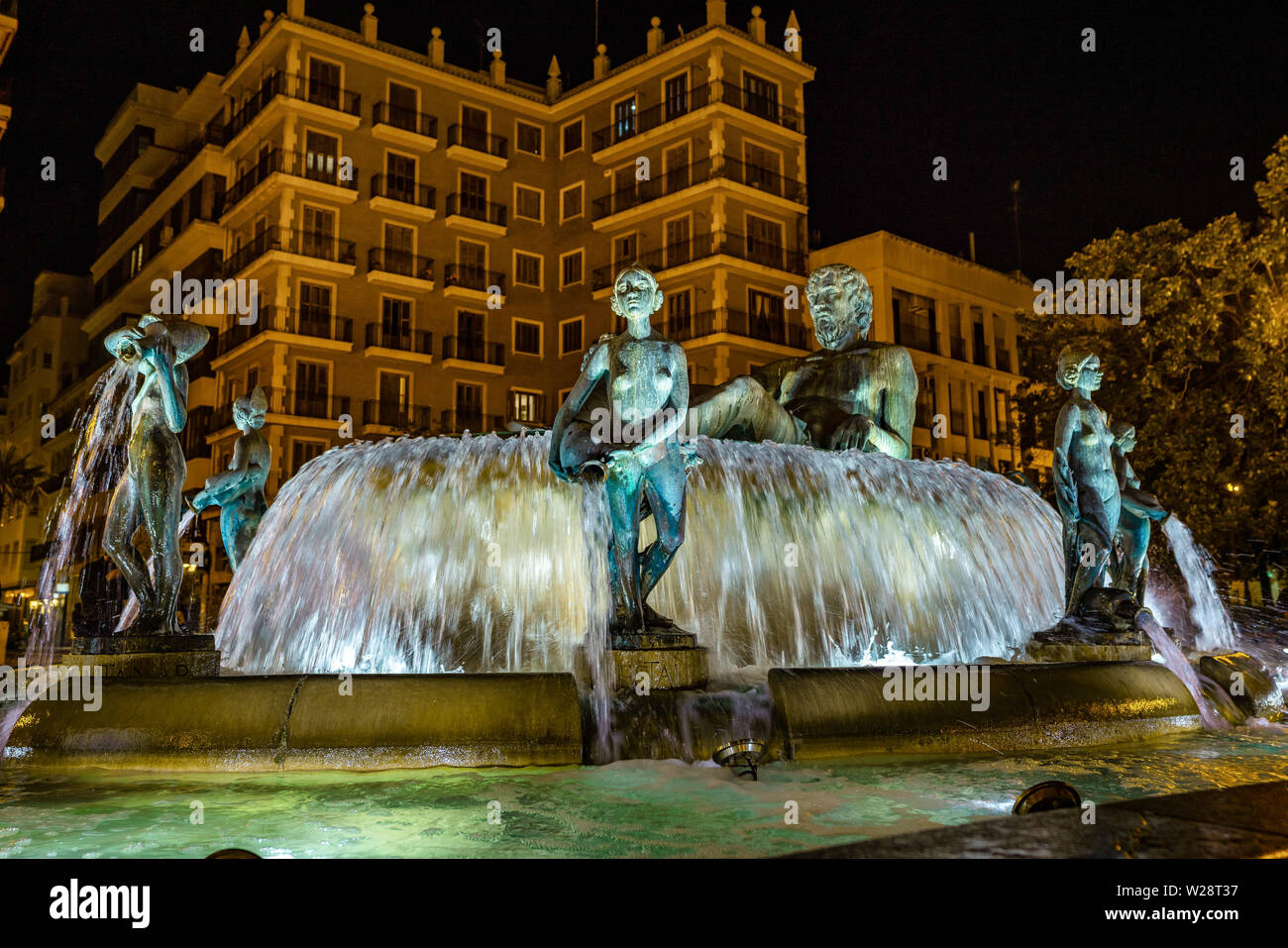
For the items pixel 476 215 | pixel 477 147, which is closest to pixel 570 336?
pixel 476 215

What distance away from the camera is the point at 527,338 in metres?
46.5

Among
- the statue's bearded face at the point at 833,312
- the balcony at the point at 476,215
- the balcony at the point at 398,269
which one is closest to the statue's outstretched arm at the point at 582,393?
the statue's bearded face at the point at 833,312

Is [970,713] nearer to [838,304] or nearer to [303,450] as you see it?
[838,304]

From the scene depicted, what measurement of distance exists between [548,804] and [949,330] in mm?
45742

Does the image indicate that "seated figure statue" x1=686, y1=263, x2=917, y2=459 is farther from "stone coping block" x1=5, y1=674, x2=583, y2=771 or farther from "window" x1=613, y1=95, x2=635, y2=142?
"window" x1=613, y1=95, x2=635, y2=142

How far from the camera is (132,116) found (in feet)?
180

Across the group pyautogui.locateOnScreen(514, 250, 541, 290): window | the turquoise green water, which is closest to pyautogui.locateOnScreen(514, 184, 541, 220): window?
pyautogui.locateOnScreen(514, 250, 541, 290): window

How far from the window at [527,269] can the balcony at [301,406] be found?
10627mm

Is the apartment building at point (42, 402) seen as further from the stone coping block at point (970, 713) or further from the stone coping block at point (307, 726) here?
the stone coping block at point (970, 713)
